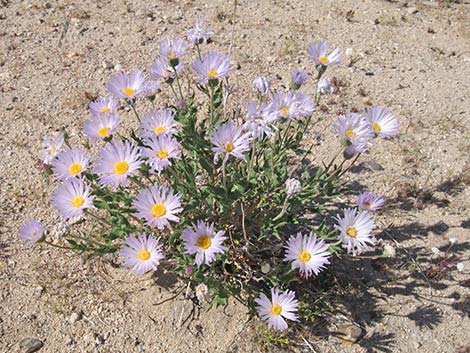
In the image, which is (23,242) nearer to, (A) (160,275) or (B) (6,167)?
(B) (6,167)

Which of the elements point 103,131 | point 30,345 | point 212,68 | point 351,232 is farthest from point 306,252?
point 30,345

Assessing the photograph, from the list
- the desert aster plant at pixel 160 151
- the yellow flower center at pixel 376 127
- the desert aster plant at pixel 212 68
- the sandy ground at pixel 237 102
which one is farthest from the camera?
the sandy ground at pixel 237 102

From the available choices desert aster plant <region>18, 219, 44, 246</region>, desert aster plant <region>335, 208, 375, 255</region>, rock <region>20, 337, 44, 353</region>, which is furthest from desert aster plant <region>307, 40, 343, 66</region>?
rock <region>20, 337, 44, 353</region>

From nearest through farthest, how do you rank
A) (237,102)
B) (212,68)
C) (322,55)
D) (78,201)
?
1. (78,201)
2. (212,68)
3. (322,55)
4. (237,102)

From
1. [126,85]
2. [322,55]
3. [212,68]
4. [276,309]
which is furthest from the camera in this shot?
[322,55]

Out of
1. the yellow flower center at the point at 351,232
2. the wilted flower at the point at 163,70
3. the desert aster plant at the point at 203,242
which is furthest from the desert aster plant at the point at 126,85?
the yellow flower center at the point at 351,232

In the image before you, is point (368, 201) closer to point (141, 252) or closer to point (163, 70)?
point (141, 252)

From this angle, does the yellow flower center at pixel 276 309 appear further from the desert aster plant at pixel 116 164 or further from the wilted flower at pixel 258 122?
the desert aster plant at pixel 116 164
